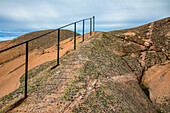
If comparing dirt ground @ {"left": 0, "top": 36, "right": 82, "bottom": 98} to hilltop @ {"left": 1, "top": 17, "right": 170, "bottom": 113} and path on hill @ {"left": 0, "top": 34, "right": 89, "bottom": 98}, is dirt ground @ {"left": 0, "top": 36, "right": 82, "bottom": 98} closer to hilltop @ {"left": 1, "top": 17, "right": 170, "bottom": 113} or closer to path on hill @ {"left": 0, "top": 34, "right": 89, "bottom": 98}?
path on hill @ {"left": 0, "top": 34, "right": 89, "bottom": 98}

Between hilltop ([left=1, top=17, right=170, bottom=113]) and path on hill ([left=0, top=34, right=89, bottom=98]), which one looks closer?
hilltop ([left=1, top=17, right=170, bottom=113])

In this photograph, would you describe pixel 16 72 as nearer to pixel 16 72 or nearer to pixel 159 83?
pixel 16 72

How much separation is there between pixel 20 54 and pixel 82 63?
341 inches

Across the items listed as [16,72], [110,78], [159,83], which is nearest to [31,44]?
[16,72]

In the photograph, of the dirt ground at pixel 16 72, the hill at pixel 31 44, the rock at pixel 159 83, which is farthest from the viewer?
the hill at pixel 31 44

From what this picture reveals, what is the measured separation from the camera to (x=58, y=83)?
3648 mm

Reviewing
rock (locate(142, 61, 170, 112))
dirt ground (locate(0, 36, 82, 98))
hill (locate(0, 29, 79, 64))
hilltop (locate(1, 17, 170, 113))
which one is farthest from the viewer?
hill (locate(0, 29, 79, 64))

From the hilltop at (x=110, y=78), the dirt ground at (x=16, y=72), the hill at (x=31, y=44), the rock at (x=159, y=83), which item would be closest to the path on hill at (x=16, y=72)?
the dirt ground at (x=16, y=72)

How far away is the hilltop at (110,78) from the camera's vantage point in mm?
3102

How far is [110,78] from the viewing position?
13.3ft

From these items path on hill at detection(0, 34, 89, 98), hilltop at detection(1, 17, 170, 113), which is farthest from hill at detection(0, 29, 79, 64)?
hilltop at detection(1, 17, 170, 113)

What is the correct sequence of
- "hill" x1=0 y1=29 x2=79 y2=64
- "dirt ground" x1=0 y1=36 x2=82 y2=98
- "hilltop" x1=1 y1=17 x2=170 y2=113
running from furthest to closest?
1. "hill" x1=0 y1=29 x2=79 y2=64
2. "dirt ground" x1=0 y1=36 x2=82 y2=98
3. "hilltop" x1=1 y1=17 x2=170 y2=113

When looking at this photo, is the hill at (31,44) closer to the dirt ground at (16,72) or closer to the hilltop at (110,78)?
the dirt ground at (16,72)

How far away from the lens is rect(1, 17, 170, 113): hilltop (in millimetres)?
3102
